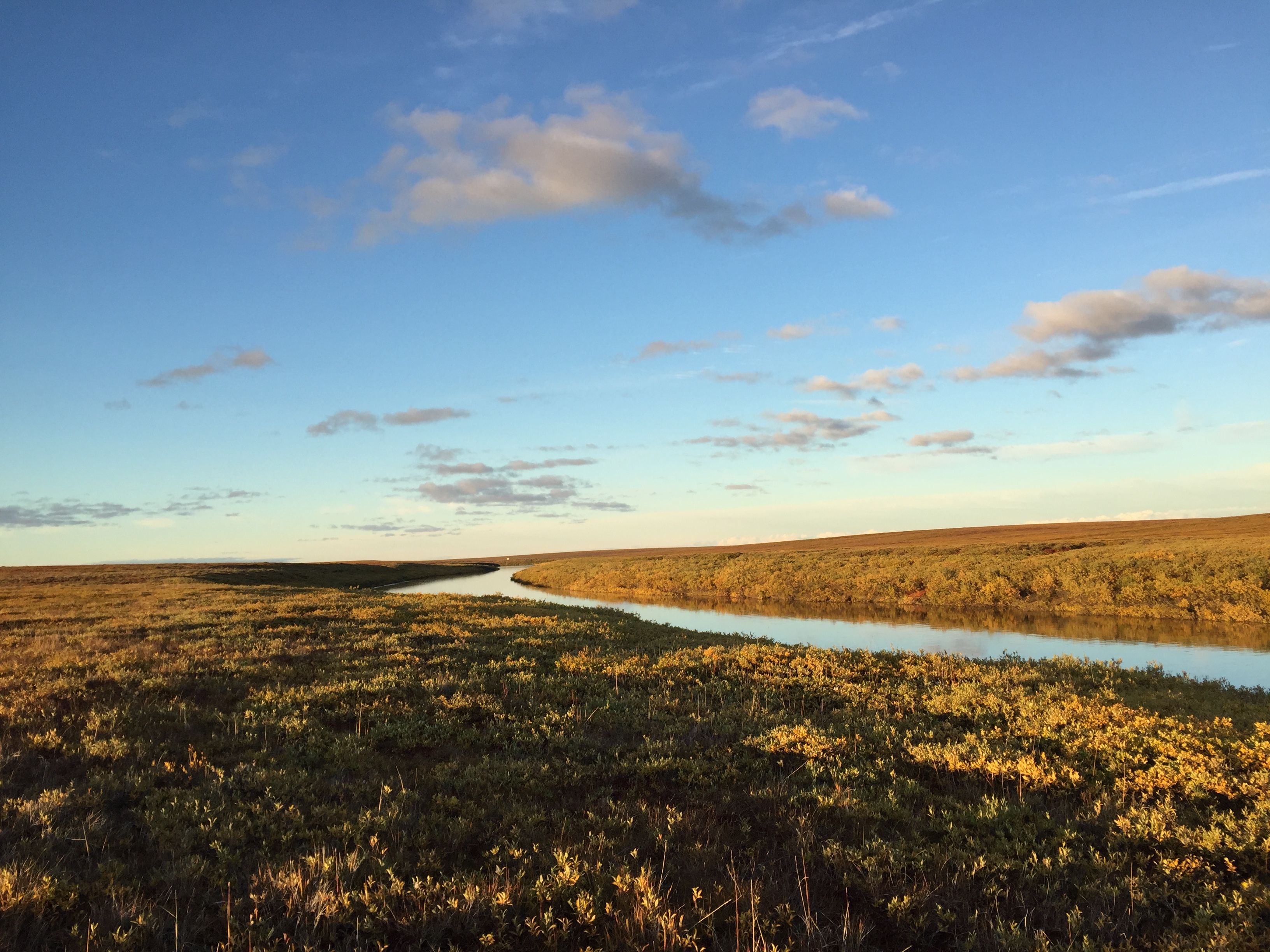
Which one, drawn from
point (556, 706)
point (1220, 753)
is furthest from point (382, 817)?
point (1220, 753)

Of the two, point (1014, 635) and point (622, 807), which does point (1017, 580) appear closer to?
point (1014, 635)

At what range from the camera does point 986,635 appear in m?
30.7

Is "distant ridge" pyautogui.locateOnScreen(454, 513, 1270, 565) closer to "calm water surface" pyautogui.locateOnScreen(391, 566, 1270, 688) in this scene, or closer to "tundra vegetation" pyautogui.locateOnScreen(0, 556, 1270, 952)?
"calm water surface" pyautogui.locateOnScreen(391, 566, 1270, 688)

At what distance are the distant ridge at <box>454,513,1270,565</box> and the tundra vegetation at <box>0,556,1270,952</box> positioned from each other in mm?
56023

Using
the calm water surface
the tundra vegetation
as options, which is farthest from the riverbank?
the tundra vegetation

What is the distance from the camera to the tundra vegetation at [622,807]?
5910 mm

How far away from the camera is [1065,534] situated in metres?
105

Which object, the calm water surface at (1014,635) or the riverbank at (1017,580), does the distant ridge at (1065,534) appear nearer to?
the riverbank at (1017,580)

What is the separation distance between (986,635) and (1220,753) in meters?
22.6

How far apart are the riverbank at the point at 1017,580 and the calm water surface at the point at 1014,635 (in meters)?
3.33

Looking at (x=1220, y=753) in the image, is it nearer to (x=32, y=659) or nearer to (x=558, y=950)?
(x=558, y=950)

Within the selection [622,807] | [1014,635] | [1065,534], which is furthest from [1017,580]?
[1065,534]

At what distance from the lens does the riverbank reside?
111 feet

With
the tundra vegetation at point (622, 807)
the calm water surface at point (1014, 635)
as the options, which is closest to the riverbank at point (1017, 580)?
the calm water surface at point (1014, 635)
